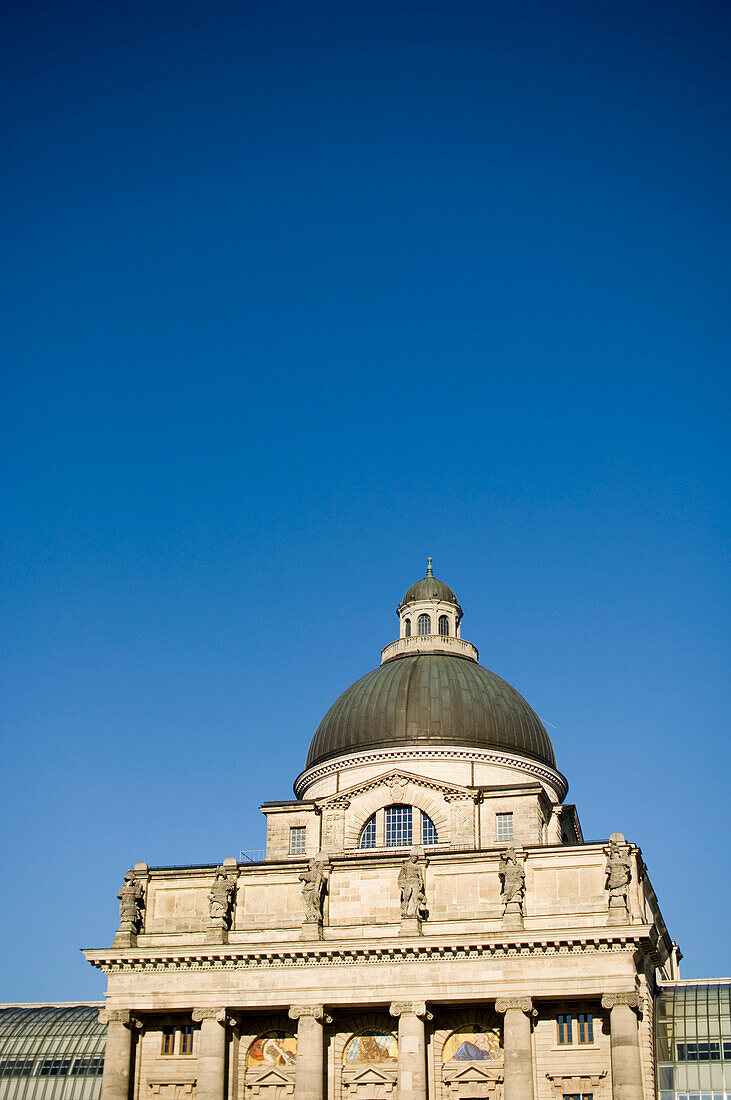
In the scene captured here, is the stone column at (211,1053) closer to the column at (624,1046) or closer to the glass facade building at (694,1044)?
the column at (624,1046)

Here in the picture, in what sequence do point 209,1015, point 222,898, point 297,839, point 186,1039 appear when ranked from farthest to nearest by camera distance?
point 297,839
point 222,898
point 186,1039
point 209,1015

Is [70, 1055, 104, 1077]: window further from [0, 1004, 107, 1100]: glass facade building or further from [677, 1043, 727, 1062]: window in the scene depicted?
[677, 1043, 727, 1062]: window

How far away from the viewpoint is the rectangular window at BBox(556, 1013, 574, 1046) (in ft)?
161

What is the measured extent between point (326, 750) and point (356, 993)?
1659 centimetres

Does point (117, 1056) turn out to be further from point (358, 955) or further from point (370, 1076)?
point (358, 955)

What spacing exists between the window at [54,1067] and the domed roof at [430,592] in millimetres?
28811

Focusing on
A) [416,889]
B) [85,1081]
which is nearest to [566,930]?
[416,889]

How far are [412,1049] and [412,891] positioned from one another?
19.0ft

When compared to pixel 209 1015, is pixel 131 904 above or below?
above

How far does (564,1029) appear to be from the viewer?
49.3 metres

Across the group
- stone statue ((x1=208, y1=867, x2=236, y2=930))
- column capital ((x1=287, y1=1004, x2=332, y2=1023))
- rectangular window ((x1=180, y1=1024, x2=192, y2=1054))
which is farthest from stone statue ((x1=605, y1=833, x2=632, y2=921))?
rectangular window ((x1=180, y1=1024, x2=192, y2=1054))

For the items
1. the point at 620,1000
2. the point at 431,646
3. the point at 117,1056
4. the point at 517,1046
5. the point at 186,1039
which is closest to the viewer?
the point at 620,1000

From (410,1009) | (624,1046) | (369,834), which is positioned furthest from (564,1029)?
(369,834)

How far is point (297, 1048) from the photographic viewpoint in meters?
50.6
